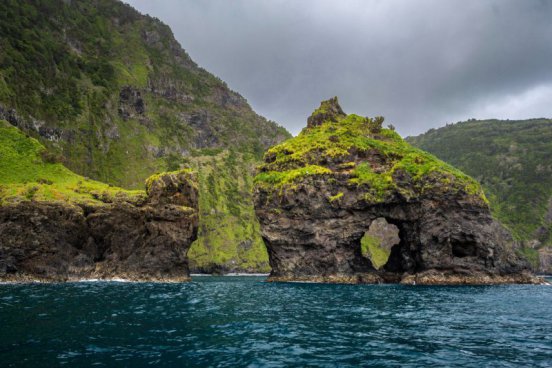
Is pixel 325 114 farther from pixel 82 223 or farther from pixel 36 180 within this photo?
pixel 36 180

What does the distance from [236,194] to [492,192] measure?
13594 cm

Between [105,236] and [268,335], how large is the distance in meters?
61.2

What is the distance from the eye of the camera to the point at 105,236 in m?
70.6

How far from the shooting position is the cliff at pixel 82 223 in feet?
198

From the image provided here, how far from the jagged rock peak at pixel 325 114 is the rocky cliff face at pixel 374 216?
1486cm

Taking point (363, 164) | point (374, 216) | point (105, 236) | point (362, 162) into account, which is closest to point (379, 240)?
point (362, 162)

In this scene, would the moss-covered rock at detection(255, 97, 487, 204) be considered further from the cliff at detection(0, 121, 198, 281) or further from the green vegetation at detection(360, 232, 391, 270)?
the green vegetation at detection(360, 232, 391, 270)

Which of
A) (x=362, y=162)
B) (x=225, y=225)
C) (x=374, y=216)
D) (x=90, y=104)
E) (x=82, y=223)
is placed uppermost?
(x=90, y=104)

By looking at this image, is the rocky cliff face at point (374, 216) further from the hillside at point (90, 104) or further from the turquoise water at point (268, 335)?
the hillside at point (90, 104)

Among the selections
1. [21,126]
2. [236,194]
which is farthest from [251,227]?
[21,126]

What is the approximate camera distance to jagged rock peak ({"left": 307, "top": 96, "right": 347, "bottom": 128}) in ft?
311

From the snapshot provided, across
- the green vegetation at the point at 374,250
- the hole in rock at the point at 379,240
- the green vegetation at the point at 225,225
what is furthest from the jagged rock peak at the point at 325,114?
the hole in rock at the point at 379,240

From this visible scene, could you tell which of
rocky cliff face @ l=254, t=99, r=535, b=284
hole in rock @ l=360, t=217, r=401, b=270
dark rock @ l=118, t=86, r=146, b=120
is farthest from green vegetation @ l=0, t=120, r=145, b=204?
hole in rock @ l=360, t=217, r=401, b=270

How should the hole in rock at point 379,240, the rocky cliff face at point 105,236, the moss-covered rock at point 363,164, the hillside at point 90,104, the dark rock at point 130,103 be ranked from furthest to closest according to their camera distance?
1. the hole in rock at point 379,240
2. the dark rock at point 130,103
3. the hillside at point 90,104
4. the moss-covered rock at point 363,164
5. the rocky cliff face at point 105,236
